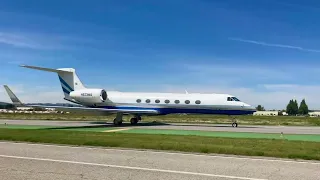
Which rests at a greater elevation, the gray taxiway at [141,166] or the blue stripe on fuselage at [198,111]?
the blue stripe on fuselage at [198,111]

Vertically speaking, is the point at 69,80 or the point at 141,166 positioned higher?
the point at 69,80

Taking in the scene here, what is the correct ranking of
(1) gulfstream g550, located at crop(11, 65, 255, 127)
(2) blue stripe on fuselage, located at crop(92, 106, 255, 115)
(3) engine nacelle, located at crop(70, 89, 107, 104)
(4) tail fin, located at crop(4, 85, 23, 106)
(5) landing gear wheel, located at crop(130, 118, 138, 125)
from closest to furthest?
1. (4) tail fin, located at crop(4, 85, 23, 106)
2. (2) blue stripe on fuselage, located at crop(92, 106, 255, 115)
3. (1) gulfstream g550, located at crop(11, 65, 255, 127)
4. (3) engine nacelle, located at crop(70, 89, 107, 104)
5. (5) landing gear wheel, located at crop(130, 118, 138, 125)

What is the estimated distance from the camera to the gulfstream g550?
3152 centimetres

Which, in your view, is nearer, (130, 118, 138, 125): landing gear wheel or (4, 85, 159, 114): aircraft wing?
(4, 85, 159, 114): aircraft wing

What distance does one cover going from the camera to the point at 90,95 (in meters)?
34.9

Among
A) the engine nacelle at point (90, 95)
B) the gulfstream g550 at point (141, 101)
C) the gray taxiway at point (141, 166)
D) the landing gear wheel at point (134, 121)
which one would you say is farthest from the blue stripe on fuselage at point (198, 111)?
the gray taxiway at point (141, 166)

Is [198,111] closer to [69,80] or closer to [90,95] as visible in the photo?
[90,95]

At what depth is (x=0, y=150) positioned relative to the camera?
12273mm

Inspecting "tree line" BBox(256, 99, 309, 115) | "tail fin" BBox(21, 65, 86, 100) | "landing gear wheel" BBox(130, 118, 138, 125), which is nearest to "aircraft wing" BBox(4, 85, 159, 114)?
"landing gear wheel" BBox(130, 118, 138, 125)

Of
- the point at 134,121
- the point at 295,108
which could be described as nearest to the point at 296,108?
the point at 295,108

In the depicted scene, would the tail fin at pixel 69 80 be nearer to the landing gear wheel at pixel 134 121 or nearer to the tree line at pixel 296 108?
the landing gear wheel at pixel 134 121

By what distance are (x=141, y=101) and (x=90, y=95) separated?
5.24 metres

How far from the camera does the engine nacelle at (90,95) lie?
115ft

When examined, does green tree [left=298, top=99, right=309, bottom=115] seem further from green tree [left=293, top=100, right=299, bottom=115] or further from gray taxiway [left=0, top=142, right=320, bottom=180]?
gray taxiway [left=0, top=142, right=320, bottom=180]
